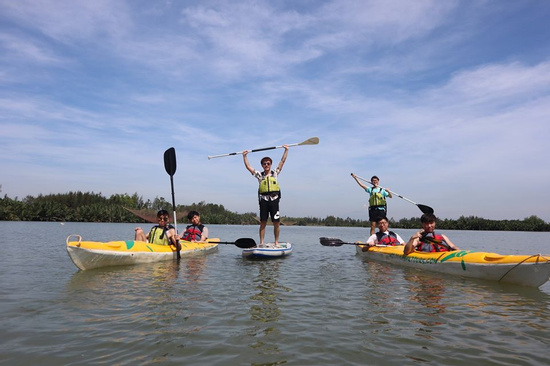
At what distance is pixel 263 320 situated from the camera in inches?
169

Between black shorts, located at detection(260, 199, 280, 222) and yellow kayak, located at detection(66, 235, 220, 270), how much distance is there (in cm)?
271

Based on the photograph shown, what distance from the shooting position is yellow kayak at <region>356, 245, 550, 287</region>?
652 centimetres

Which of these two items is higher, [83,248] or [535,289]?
[83,248]

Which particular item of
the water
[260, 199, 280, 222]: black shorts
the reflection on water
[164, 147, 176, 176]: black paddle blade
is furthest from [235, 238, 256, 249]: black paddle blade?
the water

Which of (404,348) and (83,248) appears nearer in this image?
(404,348)

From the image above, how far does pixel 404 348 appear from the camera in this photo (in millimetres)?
3449

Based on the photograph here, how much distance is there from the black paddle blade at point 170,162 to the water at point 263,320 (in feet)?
16.5

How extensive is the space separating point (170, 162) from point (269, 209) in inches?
160

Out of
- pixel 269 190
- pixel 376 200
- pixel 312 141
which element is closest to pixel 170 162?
pixel 269 190

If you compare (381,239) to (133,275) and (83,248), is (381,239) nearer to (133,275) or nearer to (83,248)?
(133,275)

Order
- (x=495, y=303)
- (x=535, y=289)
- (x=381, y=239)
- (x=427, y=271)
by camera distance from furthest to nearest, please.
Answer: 1. (x=381, y=239)
2. (x=427, y=271)
3. (x=535, y=289)
4. (x=495, y=303)

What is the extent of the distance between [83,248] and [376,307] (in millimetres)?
6085

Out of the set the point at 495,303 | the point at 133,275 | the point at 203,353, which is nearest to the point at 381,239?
the point at 495,303

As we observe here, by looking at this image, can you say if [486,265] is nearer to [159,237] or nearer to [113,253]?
[113,253]
